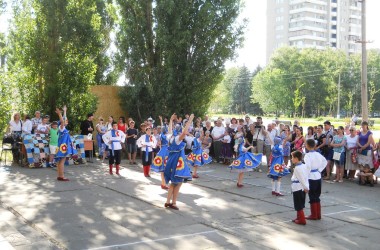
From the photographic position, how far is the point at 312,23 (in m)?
120

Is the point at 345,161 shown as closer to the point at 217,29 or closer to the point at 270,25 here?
the point at 217,29

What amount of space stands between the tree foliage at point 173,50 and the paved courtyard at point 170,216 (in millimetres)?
8295

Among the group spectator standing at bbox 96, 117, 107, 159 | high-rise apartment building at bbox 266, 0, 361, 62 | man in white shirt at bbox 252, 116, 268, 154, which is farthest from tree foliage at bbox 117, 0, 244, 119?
high-rise apartment building at bbox 266, 0, 361, 62

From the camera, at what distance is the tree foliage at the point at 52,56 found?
18156mm

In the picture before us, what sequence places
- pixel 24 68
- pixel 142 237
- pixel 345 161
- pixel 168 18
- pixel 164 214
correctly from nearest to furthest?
pixel 142 237
pixel 164 214
pixel 345 161
pixel 24 68
pixel 168 18

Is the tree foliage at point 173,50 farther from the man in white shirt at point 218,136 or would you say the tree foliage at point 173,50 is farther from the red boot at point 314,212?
the red boot at point 314,212

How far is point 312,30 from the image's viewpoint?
120 meters

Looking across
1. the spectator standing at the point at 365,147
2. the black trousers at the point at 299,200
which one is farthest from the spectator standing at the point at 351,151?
the black trousers at the point at 299,200

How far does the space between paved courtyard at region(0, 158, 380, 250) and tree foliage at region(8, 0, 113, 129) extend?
19.0 ft

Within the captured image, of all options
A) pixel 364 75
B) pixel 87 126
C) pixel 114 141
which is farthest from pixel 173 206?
pixel 364 75

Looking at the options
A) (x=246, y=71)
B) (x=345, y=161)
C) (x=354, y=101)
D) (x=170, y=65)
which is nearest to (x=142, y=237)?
(x=345, y=161)

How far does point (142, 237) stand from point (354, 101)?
8566cm

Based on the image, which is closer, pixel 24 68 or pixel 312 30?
pixel 24 68

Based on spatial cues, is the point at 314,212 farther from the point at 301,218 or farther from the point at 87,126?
the point at 87,126
